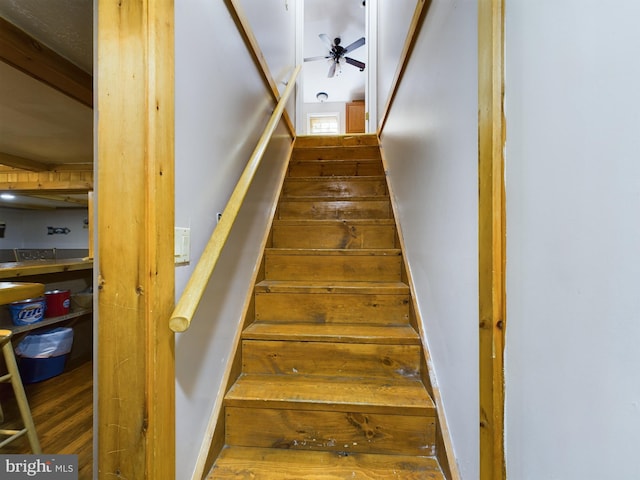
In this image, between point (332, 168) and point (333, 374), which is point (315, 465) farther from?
point (332, 168)

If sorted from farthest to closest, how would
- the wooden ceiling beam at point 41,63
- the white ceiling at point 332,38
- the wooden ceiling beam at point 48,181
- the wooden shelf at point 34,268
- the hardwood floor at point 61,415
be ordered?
the white ceiling at point 332,38
the wooden ceiling beam at point 48,181
the wooden shelf at point 34,268
the hardwood floor at point 61,415
the wooden ceiling beam at point 41,63

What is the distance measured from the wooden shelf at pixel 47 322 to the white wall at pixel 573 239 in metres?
3.02

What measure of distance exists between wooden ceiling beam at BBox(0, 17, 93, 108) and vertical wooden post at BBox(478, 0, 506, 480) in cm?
188

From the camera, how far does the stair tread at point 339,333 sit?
127 centimetres

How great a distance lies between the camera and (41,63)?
1.35 metres

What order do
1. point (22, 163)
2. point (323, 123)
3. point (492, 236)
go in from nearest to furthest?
point (492, 236) < point (22, 163) < point (323, 123)

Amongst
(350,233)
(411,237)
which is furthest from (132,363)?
(350,233)

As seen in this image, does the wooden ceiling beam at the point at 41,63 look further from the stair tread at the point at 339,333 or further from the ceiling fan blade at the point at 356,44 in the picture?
the ceiling fan blade at the point at 356,44

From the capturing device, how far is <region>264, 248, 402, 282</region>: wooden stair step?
1723mm

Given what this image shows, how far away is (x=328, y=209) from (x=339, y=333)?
44.2 inches

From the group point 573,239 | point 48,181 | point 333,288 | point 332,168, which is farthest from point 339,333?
point 48,181

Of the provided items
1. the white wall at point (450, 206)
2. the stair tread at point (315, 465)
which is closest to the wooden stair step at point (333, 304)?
the white wall at point (450, 206)

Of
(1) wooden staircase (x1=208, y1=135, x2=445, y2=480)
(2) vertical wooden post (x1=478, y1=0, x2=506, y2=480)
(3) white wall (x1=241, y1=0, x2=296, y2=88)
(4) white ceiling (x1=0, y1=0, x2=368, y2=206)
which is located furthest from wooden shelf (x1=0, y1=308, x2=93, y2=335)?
(2) vertical wooden post (x1=478, y1=0, x2=506, y2=480)

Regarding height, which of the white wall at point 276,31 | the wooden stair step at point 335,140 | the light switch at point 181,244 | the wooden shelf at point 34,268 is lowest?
the wooden shelf at point 34,268
